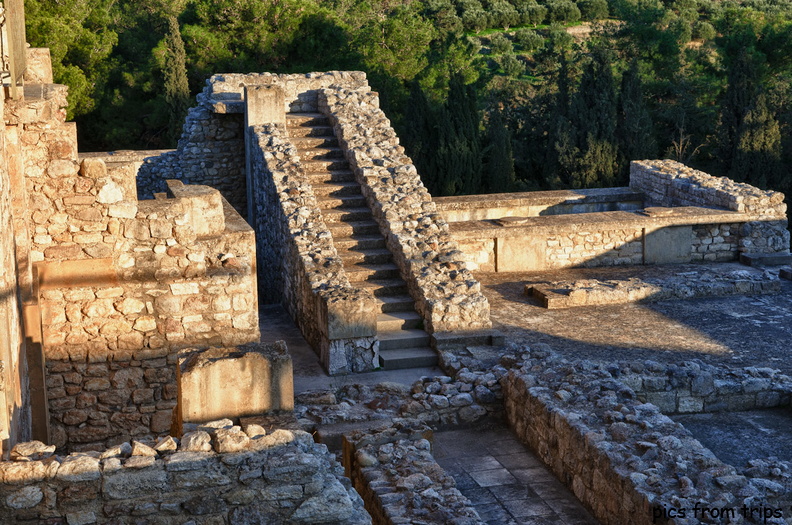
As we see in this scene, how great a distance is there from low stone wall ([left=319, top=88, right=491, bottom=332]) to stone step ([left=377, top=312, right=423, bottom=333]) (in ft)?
0.39

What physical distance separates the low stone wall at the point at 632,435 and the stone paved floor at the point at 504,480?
106 mm

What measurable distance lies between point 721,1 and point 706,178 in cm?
Answer: 3072

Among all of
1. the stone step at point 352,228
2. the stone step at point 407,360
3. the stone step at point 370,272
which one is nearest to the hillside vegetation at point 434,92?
the stone step at point 352,228

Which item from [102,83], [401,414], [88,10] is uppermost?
[88,10]

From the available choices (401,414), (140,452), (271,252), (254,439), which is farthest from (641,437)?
(271,252)

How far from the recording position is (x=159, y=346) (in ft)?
28.1

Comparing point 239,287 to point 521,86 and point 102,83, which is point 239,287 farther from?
point 521,86

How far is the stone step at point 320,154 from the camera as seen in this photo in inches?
560

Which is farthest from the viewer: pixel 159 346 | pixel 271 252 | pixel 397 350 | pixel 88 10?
pixel 88 10

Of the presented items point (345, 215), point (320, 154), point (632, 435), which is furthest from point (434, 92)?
point (632, 435)

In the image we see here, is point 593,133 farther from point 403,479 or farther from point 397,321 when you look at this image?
point 403,479

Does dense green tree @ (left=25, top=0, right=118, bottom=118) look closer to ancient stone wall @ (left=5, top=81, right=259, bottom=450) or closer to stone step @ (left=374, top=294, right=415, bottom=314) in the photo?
stone step @ (left=374, top=294, right=415, bottom=314)

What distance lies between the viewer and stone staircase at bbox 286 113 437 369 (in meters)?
11.2

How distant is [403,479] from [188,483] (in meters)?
2.13
